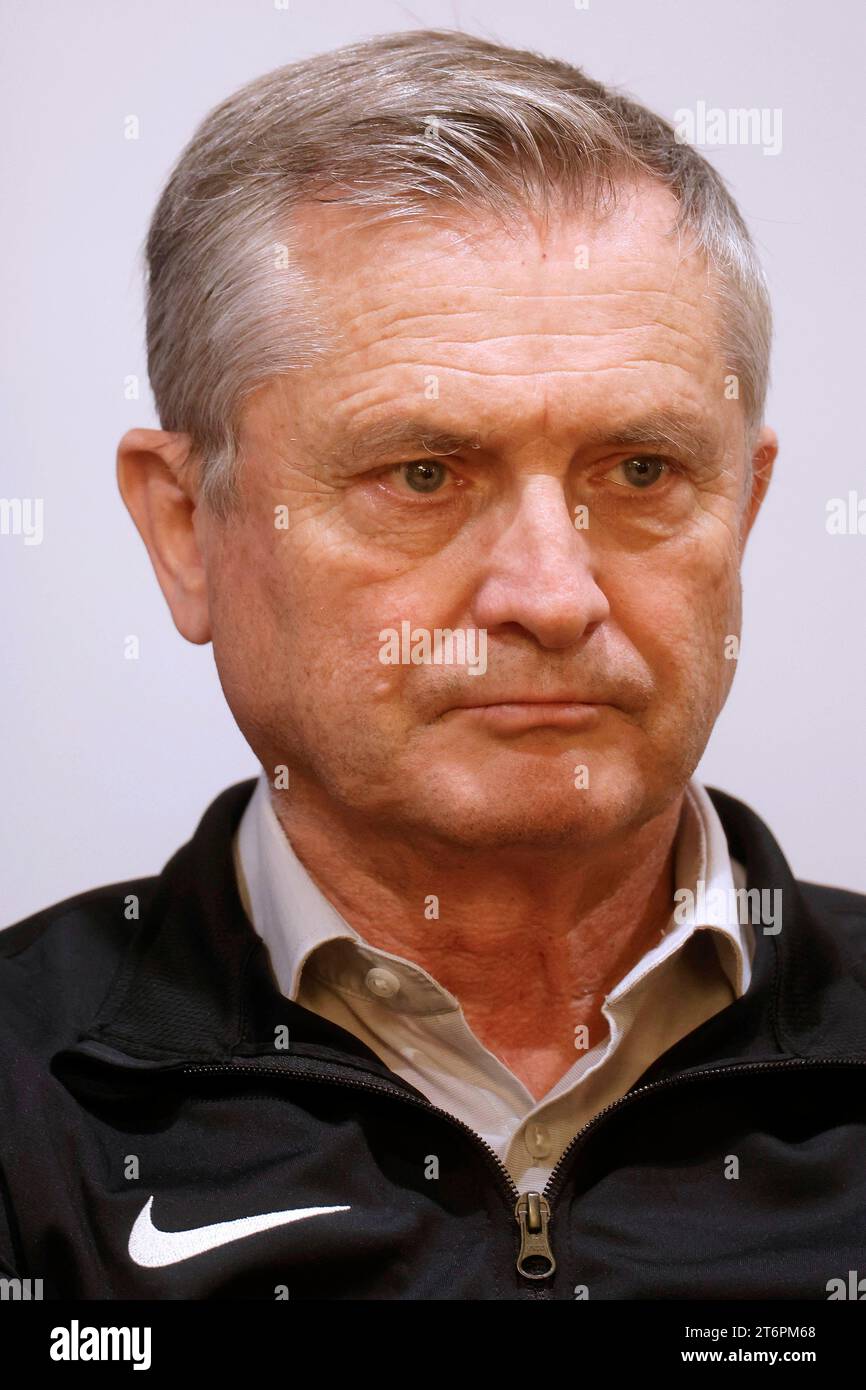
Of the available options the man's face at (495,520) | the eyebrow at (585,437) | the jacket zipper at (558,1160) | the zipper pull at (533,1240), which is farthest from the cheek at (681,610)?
the zipper pull at (533,1240)

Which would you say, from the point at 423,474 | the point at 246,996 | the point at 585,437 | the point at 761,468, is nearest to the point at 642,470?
the point at 585,437

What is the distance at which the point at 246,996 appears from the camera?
1.65 m

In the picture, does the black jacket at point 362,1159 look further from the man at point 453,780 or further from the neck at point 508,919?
the neck at point 508,919

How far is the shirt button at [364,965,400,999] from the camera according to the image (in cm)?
168

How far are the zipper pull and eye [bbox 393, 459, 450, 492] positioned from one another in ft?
2.13

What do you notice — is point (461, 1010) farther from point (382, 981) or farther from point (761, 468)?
point (761, 468)

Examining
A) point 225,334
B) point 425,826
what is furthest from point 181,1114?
point 225,334

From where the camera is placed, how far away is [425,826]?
64.5 inches

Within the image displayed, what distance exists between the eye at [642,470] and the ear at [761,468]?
0.79 feet

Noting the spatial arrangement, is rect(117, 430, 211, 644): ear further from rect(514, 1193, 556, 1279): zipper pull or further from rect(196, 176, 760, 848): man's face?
rect(514, 1193, 556, 1279): zipper pull

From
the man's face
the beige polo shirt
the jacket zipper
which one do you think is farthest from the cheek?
the jacket zipper

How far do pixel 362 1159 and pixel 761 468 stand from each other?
878 millimetres
